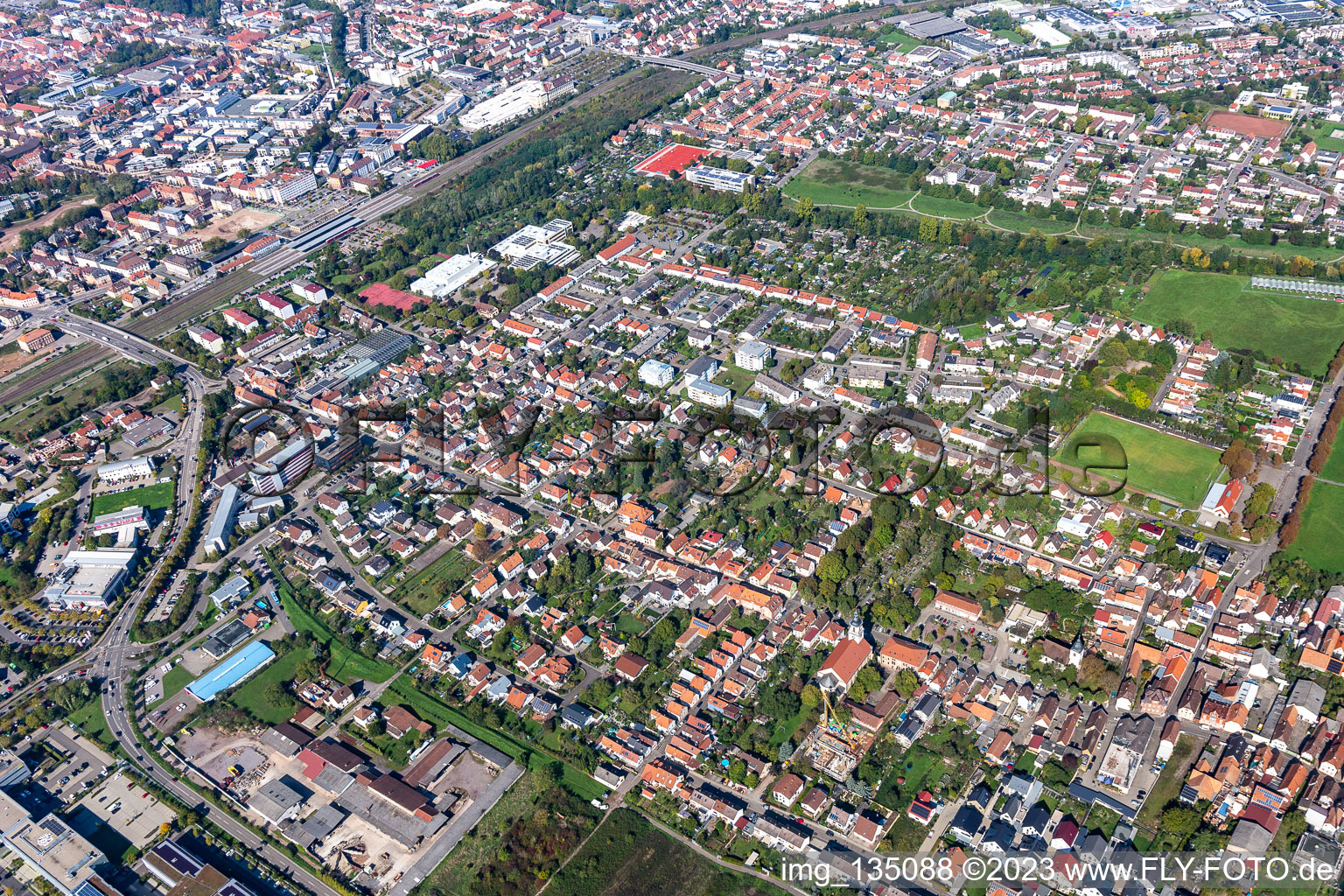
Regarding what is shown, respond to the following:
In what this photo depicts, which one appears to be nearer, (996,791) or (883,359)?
(996,791)

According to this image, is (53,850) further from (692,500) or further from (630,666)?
(692,500)

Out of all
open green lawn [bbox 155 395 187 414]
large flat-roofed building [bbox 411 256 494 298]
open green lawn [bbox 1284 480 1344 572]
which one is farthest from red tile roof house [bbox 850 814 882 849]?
large flat-roofed building [bbox 411 256 494 298]

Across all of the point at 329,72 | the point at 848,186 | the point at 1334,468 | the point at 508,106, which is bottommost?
the point at 1334,468

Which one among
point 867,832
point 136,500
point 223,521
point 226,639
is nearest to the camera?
point 867,832

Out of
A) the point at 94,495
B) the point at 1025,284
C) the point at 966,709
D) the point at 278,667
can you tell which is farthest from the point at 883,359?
the point at 94,495

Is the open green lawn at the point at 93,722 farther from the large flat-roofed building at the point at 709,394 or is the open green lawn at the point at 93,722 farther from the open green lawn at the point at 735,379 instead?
the open green lawn at the point at 735,379

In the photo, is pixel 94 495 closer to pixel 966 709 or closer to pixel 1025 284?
pixel 966 709

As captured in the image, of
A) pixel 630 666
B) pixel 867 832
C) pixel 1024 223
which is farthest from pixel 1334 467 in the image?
pixel 630 666

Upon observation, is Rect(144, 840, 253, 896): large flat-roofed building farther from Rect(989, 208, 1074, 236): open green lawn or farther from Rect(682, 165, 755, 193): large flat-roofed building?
Rect(989, 208, 1074, 236): open green lawn

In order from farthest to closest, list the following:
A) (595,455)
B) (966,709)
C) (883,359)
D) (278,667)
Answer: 1. (883,359)
2. (595,455)
3. (278,667)
4. (966,709)
